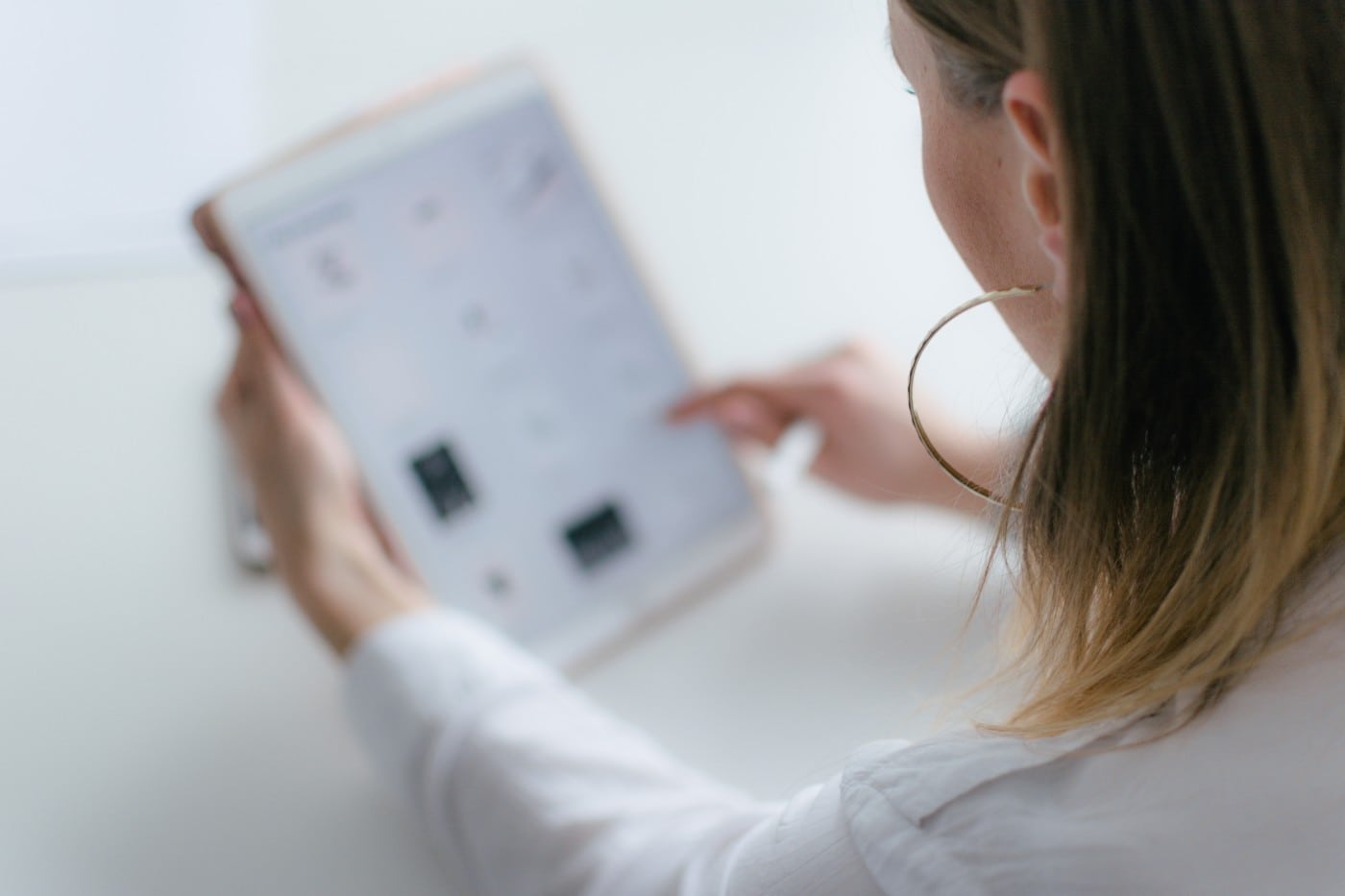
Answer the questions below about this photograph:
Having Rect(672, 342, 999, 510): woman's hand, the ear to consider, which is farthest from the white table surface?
the ear

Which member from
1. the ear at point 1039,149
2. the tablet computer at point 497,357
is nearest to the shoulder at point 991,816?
the ear at point 1039,149

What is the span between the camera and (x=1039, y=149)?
11.7 inches

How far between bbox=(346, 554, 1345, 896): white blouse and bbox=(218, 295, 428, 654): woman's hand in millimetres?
22

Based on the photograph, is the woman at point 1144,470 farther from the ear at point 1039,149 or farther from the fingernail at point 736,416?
the fingernail at point 736,416

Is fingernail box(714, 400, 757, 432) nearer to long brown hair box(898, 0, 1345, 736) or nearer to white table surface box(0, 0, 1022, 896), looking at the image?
white table surface box(0, 0, 1022, 896)

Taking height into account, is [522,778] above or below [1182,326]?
below

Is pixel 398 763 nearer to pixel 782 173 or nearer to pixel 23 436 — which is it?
pixel 23 436

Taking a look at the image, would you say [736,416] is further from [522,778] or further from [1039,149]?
Result: [1039,149]

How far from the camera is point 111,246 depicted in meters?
0.69

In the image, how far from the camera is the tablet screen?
0.56m

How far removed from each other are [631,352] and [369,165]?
0.55 feet

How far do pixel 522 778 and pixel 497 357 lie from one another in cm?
22

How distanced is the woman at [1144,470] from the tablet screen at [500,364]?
7.8 inches

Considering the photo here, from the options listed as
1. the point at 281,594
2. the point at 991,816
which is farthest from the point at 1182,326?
the point at 281,594
